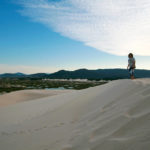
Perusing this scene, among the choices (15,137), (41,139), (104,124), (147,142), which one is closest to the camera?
(147,142)

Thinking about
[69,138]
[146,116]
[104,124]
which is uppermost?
[146,116]

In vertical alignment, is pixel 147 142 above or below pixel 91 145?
above

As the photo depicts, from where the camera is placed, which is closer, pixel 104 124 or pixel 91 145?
pixel 91 145

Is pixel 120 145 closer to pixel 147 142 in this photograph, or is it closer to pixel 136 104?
pixel 147 142

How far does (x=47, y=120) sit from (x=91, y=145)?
8.96 ft

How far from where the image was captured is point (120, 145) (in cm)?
246

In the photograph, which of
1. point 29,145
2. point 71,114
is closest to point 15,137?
point 29,145

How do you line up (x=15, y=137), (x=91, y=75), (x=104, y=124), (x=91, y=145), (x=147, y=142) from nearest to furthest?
(x=147, y=142) < (x=91, y=145) < (x=104, y=124) < (x=15, y=137) < (x=91, y=75)

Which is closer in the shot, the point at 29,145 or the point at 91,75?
the point at 29,145

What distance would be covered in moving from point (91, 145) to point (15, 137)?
2.42 m

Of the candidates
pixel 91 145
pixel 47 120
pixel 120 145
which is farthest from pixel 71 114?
pixel 120 145

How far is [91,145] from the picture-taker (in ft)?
9.10

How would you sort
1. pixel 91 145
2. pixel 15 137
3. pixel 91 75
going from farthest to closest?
pixel 91 75
pixel 15 137
pixel 91 145

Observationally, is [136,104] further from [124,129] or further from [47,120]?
[47,120]
